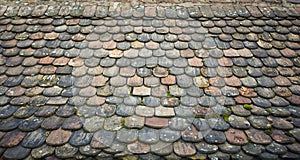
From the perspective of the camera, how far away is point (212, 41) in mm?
2912

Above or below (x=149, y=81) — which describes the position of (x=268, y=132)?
below

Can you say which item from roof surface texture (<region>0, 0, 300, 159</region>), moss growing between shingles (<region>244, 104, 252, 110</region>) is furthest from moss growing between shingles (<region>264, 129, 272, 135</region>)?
moss growing between shingles (<region>244, 104, 252, 110</region>)

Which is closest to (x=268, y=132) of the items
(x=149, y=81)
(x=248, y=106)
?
(x=248, y=106)

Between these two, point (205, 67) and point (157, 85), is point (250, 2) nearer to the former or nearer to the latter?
point (205, 67)

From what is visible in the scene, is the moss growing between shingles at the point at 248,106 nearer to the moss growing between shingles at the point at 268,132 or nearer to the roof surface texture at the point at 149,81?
the roof surface texture at the point at 149,81

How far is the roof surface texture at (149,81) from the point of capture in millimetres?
2189

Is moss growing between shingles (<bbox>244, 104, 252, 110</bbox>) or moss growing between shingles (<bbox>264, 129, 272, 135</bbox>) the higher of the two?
moss growing between shingles (<bbox>244, 104, 252, 110</bbox>)

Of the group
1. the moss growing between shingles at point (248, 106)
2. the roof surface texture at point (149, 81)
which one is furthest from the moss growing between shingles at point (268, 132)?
the moss growing between shingles at point (248, 106)

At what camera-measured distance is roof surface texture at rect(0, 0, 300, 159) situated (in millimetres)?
2189

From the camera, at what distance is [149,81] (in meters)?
2.59

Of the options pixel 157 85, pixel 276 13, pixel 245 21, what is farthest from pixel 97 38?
pixel 276 13

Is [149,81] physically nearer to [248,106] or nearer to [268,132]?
[248,106]

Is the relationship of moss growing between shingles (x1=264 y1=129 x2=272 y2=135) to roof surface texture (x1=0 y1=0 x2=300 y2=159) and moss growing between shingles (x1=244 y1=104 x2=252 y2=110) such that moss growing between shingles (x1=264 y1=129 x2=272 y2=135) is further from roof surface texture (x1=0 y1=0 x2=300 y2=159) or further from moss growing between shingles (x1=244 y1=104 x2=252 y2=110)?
moss growing between shingles (x1=244 y1=104 x2=252 y2=110)

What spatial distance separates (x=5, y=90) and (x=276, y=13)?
145 inches
